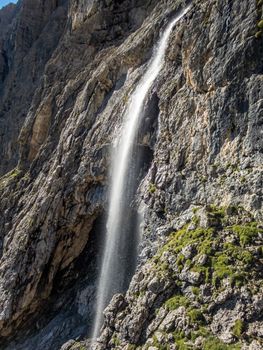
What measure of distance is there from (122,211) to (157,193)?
397cm

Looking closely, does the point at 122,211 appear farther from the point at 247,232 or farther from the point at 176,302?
the point at 247,232

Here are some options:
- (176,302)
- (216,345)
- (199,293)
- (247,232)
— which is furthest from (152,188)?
(216,345)

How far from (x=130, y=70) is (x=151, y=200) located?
47.6 ft

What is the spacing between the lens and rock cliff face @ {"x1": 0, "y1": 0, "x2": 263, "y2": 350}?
17.7 meters

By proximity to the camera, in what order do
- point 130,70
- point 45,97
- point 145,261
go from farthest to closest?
point 45,97 < point 130,70 < point 145,261

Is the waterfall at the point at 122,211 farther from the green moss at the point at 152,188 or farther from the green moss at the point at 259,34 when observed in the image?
the green moss at the point at 259,34

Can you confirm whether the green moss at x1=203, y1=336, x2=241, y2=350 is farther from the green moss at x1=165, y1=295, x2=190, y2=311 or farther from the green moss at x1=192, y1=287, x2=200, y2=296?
the green moss at x1=192, y1=287, x2=200, y2=296

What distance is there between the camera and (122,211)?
28.2 m

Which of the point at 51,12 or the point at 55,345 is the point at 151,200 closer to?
the point at 55,345

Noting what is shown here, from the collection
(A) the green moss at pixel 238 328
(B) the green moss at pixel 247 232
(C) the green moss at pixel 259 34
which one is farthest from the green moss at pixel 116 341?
(C) the green moss at pixel 259 34

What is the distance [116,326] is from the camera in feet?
65.8

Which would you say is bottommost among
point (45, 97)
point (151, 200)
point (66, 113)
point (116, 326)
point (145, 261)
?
point (116, 326)

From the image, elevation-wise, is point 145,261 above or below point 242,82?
below

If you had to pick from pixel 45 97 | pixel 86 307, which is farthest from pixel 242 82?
pixel 45 97
